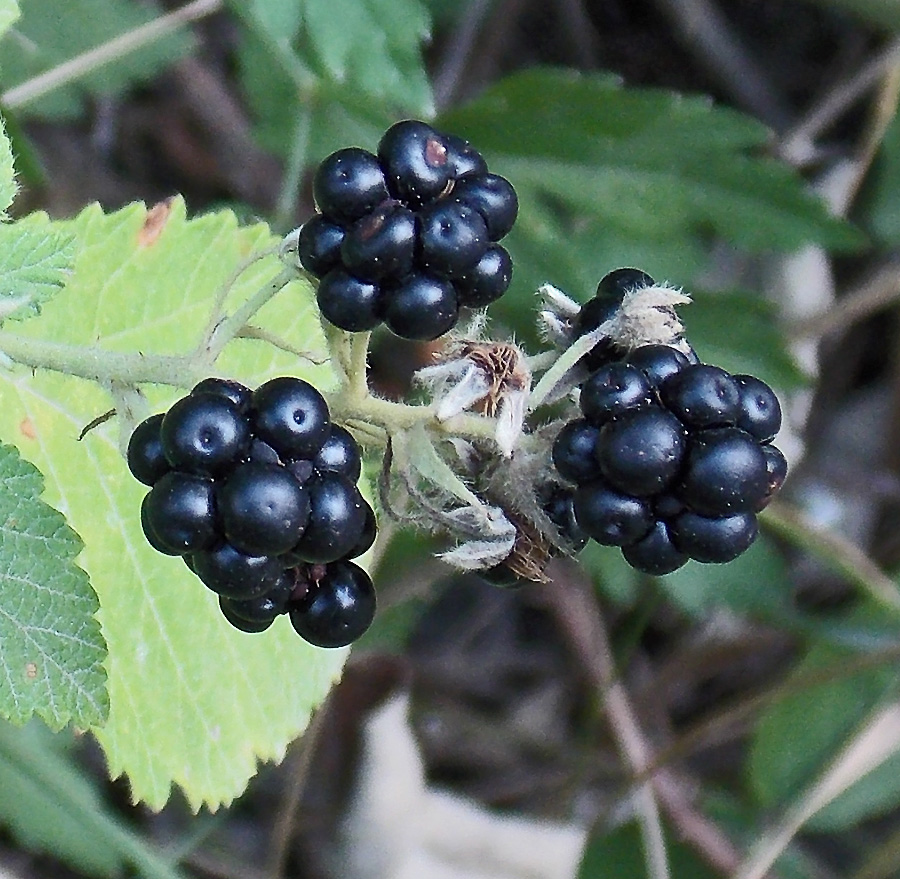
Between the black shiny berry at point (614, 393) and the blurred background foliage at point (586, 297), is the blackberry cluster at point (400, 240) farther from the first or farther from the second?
the blurred background foliage at point (586, 297)

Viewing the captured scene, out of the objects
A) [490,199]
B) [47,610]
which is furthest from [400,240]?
[47,610]

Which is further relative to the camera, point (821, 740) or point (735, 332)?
point (821, 740)

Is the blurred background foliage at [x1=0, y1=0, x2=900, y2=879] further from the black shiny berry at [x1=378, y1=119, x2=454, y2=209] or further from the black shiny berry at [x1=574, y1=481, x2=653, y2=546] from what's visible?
the black shiny berry at [x1=574, y1=481, x2=653, y2=546]

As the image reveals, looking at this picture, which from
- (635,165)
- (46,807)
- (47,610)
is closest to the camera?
(47,610)

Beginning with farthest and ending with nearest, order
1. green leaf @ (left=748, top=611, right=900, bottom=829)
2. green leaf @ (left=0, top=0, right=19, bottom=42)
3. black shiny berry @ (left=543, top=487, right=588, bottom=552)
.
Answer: green leaf @ (left=748, top=611, right=900, bottom=829)
green leaf @ (left=0, top=0, right=19, bottom=42)
black shiny berry @ (left=543, top=487, right=588, bottom=552)

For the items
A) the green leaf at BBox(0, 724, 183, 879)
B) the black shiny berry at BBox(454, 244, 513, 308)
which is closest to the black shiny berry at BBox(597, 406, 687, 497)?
the black shiny berry at BBox(454, 244, 513, 308)

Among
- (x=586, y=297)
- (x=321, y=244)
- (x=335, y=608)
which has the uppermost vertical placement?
(x=321, y=244)

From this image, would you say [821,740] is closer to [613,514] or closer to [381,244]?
[613,514]
